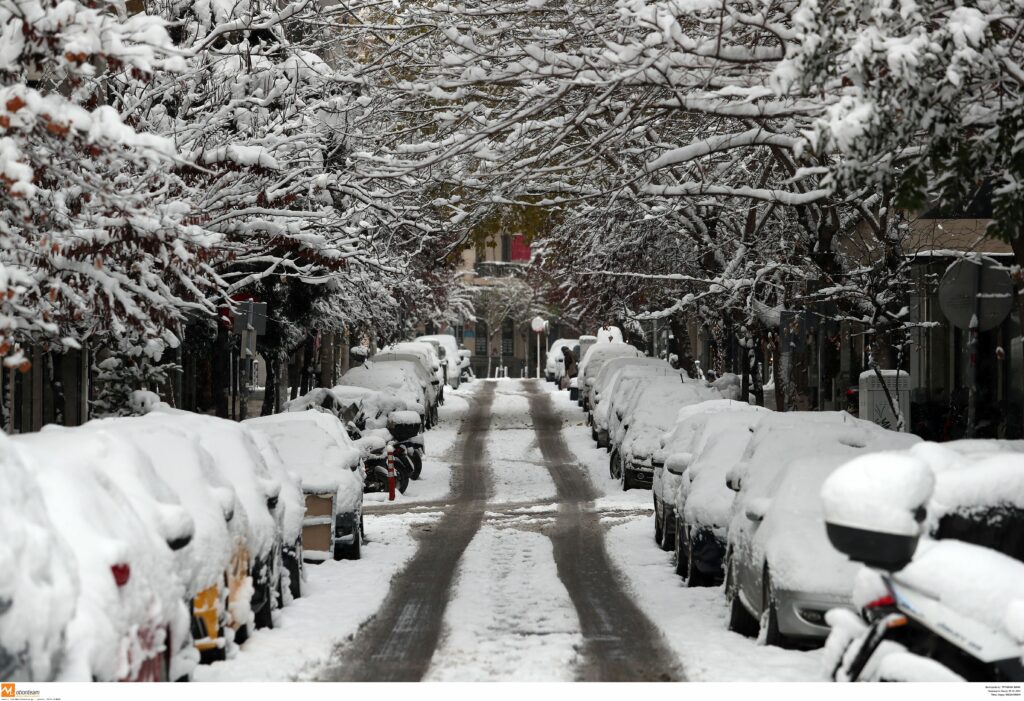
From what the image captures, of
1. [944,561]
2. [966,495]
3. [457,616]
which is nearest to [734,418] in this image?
[457,616]

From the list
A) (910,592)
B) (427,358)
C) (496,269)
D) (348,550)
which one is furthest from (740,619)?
(496,269)

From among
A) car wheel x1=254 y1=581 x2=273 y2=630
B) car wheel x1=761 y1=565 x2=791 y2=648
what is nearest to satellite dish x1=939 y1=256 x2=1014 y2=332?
car wheel x1=761 y1=565 x2=791 y2=648

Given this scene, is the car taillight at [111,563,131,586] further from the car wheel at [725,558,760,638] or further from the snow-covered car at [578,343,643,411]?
the snow-covered car at [578,343,643,411]

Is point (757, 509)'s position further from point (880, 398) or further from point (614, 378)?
point (614, 378)

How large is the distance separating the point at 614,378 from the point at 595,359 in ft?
33.7

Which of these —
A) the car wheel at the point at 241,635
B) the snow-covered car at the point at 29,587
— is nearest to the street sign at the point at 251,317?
the car wheel at the point at 241,635

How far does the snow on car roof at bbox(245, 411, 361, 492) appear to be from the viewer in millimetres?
16281

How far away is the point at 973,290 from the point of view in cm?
1609

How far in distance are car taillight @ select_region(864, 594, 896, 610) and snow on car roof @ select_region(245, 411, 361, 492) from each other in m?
9.90

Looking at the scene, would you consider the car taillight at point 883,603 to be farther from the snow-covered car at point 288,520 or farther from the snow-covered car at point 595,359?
the snow-covered car at point 595,359

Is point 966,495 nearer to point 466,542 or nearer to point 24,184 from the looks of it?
point 24,184

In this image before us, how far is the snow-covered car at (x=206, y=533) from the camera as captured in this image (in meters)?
9.37

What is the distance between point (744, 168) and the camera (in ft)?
77.3

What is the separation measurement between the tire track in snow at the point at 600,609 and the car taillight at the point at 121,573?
3.63 metres
